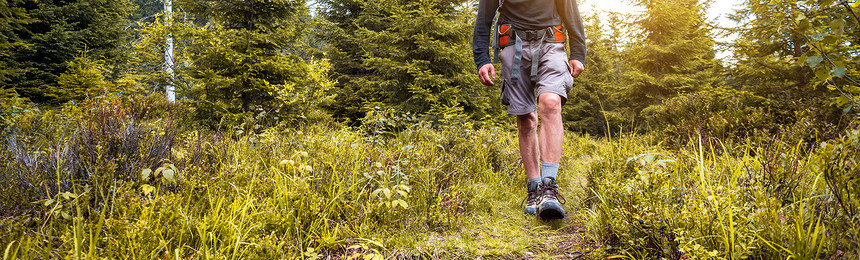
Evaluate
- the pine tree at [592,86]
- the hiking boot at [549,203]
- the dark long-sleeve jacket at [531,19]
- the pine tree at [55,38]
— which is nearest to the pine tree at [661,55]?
the pine tree at [592,86]

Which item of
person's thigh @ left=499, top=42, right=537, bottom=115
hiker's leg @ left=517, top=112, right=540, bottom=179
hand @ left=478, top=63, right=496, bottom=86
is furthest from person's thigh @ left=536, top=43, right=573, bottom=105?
hand @ left=478, top=63, right=496, bottom=86

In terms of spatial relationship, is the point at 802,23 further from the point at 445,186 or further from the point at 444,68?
the point at 444,68

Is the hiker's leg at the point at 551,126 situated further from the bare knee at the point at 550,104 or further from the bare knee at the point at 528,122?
the bare knee at the point at 528,122

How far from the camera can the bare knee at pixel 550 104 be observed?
2.53m

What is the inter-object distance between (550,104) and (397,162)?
1168 millimetres

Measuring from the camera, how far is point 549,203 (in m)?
2.26

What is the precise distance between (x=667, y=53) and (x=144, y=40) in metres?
14.4

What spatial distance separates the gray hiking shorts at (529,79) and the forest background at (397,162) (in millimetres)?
571

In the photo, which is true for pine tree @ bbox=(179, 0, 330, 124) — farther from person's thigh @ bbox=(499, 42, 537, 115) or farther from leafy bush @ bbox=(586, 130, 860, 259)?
leafy bush @ bbox=(586, 130, 860, 259)

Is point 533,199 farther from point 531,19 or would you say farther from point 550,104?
point 531,19

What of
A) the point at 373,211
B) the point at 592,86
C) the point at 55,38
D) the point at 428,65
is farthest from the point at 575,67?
the point at 55,38

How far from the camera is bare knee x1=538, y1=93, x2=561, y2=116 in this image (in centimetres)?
253

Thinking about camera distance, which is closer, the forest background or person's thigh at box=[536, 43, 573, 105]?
the forest background

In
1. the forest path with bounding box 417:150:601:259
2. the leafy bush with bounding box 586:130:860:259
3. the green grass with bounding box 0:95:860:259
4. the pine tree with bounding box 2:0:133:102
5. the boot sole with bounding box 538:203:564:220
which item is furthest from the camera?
the pine tree with bounding box 2:0:133:102
